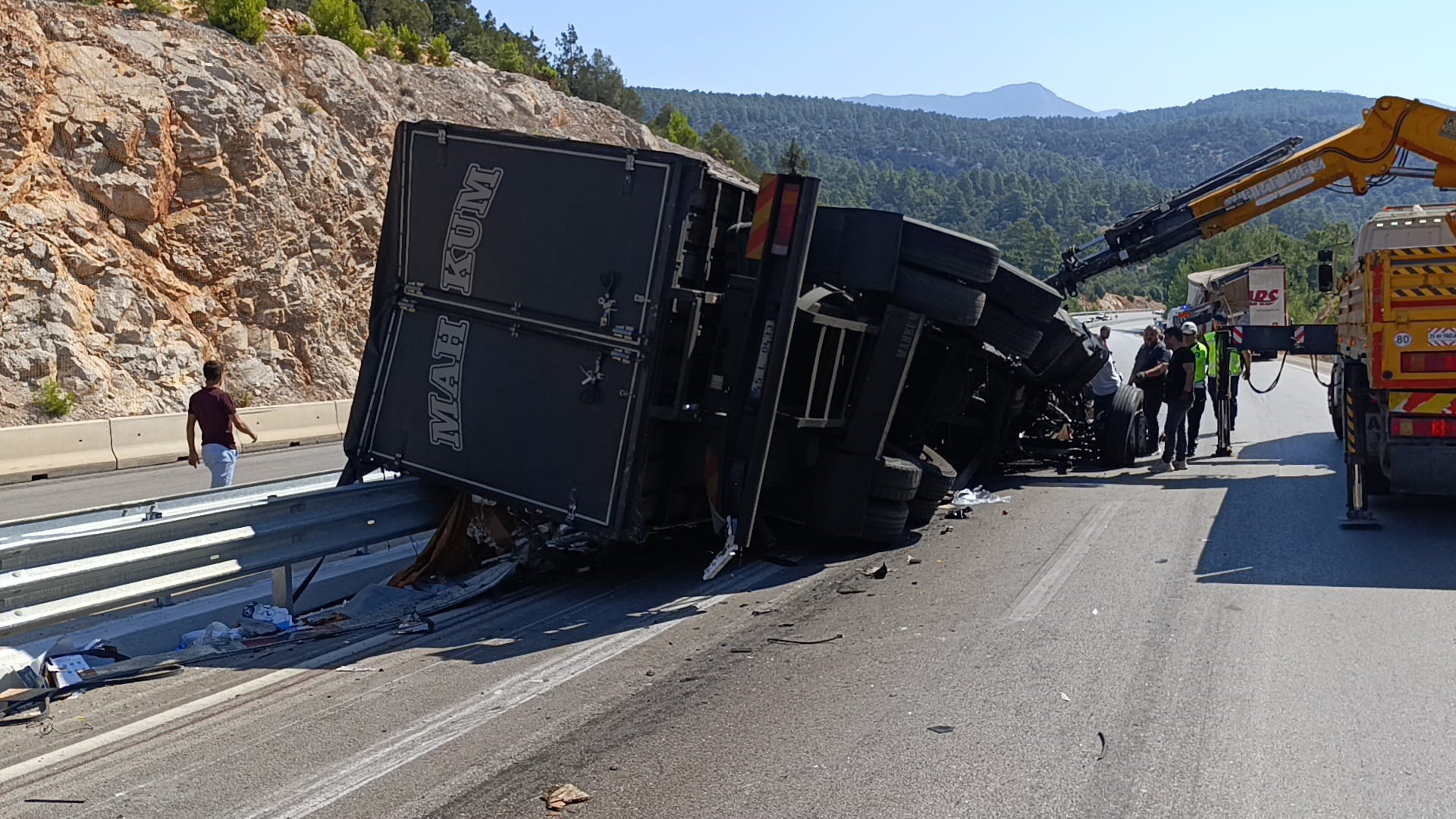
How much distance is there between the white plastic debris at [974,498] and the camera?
1053cm

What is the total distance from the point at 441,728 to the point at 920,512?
4.90 meters

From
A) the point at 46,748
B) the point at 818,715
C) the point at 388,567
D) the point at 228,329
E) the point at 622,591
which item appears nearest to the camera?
the point at 46,748

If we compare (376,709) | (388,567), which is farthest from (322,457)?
(376,709)

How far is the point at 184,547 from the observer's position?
603cm

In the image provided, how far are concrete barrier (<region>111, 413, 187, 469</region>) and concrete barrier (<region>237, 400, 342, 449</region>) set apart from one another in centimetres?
110

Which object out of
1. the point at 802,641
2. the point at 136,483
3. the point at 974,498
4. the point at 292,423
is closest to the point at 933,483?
the point at 974,498

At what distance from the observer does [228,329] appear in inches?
878

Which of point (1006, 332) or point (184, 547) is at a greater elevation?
point (1006, 332)

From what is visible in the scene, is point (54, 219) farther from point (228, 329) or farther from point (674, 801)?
point (674, 801)

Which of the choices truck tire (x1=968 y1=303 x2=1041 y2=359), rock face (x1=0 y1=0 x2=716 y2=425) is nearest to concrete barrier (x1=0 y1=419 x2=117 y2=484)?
rock face (x1=0 y1=0 x2=716 y2=425)

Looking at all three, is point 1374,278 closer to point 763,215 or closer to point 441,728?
point 763,215

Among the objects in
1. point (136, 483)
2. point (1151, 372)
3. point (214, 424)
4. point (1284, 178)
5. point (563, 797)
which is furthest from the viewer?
point (136, 483)

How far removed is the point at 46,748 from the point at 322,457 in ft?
39.5

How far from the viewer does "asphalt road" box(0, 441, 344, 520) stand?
12.4m
